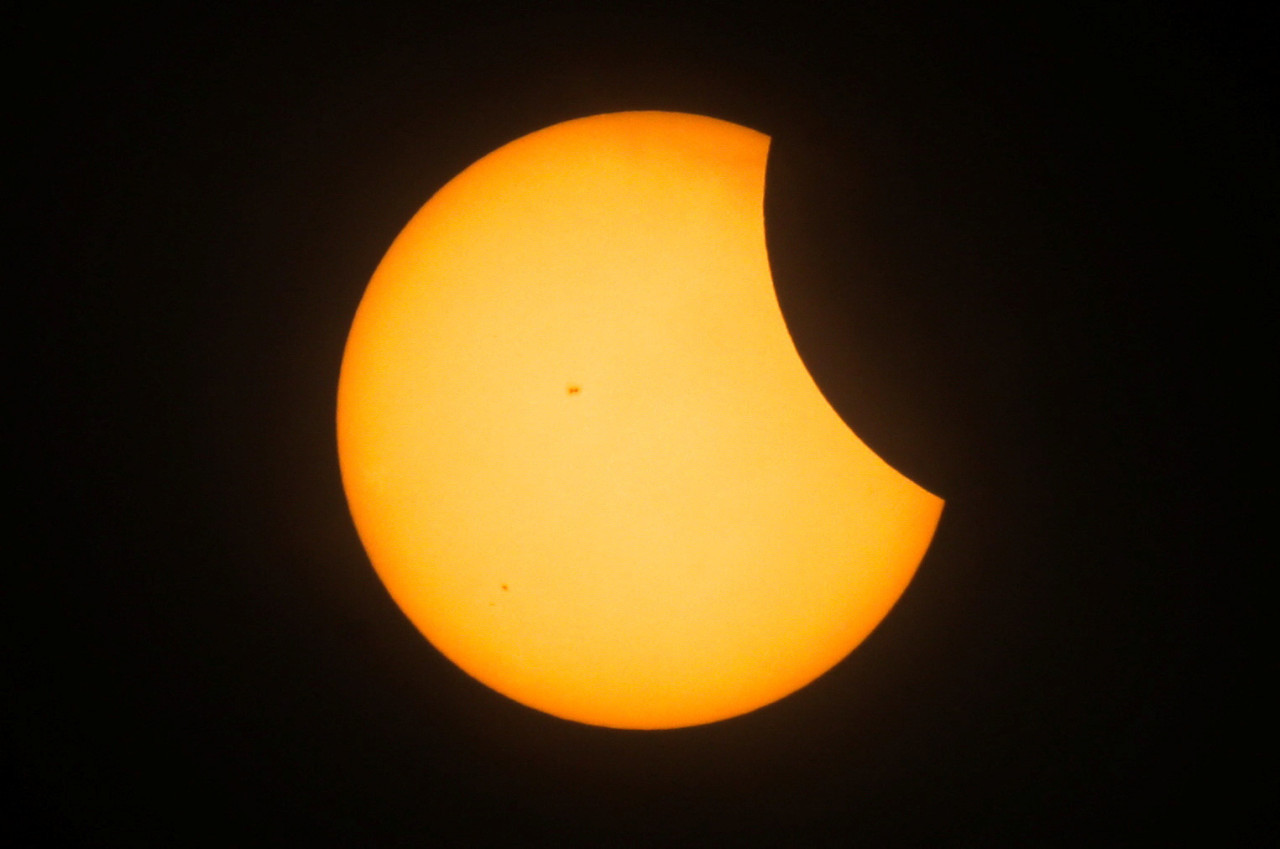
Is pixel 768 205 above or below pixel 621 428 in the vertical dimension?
above

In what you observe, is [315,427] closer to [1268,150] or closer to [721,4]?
[721,4]

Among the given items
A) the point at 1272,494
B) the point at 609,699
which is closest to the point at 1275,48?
the point at 1272,494

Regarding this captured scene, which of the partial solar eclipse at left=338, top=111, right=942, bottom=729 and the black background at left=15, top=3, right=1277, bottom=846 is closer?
the partial solar eclipse at left=338, top=111, right=942, bottom=729

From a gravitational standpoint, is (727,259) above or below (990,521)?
above
